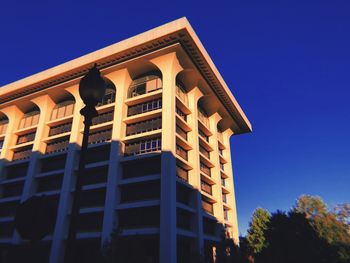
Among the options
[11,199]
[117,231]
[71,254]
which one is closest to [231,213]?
[117,231]

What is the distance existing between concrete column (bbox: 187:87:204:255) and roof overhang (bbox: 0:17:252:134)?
122 inches

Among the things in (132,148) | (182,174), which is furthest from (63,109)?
(182,174)

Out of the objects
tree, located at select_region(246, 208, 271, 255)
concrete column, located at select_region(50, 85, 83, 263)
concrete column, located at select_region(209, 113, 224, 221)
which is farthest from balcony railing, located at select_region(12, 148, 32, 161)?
tree, located at select_region(246, 208, 271, 255)

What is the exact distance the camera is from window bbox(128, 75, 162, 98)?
3362 centimetres

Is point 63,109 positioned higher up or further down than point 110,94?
further down

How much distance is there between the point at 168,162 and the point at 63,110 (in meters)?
21.1

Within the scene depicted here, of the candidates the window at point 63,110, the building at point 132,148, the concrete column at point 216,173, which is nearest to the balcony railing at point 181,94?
the building at point 132,148

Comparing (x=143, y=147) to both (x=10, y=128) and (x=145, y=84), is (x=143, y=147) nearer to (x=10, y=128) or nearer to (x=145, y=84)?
(x=145, y=84)

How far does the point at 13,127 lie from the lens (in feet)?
137

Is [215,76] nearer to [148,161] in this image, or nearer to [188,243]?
[148,161]

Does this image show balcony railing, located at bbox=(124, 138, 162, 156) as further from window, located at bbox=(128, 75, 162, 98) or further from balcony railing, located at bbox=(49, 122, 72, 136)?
balcony railing, located at bbox=(49, 122, 72, 136)

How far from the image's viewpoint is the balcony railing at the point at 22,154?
39.2 metres

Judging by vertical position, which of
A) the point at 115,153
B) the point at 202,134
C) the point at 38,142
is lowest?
the point at 115,153

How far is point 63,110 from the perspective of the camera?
39.3m
